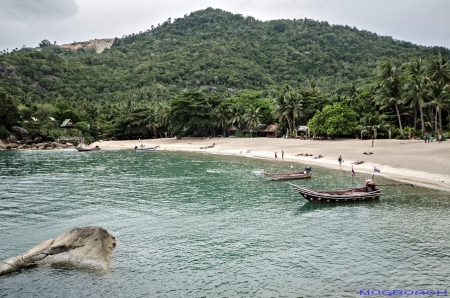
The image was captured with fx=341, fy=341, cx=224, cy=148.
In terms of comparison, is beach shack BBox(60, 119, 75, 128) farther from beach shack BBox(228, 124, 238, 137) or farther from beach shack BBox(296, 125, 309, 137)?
beach shack BBox(296, 125, 309, 137)

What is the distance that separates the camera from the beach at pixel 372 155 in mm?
39375

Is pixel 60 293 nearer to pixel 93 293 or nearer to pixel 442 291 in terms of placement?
pixel 93 293

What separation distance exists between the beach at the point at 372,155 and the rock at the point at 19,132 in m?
48.6

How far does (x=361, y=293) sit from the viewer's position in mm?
15000

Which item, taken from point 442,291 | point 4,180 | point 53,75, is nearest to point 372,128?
point 442,291

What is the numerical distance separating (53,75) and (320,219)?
207956mm

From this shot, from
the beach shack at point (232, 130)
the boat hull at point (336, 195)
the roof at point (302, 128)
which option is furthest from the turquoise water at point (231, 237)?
the beach shack at point (232, 130)

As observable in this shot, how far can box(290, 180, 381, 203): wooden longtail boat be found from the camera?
30.6 m

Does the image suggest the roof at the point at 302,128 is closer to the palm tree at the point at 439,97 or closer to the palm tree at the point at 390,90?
the palm tree at the point at 390,90

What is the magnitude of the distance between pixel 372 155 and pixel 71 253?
1837 inches

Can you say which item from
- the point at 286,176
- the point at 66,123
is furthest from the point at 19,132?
the point at 286,176

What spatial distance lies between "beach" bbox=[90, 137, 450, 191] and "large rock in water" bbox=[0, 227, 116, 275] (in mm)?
31907

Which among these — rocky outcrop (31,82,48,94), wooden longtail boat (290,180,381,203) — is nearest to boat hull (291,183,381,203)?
wooden longtail boat (290,180,381,203)

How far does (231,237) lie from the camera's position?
2238 centimetres
